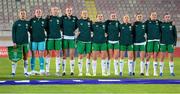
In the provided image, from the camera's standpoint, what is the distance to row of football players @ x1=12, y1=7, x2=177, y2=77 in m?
18.7

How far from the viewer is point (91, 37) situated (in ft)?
63.4

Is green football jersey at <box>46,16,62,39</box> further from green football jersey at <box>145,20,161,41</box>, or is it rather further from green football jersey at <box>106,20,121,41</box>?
green football jersey at <box>145,20,161,41</box>

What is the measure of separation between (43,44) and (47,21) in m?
0.83

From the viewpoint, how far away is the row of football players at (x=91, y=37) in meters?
18.7

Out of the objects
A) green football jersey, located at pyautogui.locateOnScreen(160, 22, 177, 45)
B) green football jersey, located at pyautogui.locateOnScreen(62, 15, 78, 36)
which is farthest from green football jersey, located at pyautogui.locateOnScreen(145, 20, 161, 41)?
green football jersey, located at pyautogui.locateOnScreen(62, 15, 78, 36)

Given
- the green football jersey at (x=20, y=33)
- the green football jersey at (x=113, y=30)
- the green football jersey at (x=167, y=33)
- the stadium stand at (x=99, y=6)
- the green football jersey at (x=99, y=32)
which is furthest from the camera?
the stadium stand at (x=99, y=6)

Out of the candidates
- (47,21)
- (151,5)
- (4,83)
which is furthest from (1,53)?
(151,5)

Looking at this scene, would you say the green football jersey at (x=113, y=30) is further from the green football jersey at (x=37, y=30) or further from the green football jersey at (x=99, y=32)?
the green football jersey at (x=37, y=30)

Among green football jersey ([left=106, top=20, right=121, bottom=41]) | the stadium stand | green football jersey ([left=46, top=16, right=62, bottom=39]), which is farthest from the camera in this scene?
the stadium stand

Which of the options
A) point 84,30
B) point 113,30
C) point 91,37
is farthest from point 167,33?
point 84,30

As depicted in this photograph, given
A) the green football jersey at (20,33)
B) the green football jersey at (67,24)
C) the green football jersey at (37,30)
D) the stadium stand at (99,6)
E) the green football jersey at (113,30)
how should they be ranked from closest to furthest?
1. the green football jersey at (20,33)
2. the green football jersey at (37,30)
3. the green football jersey at (67,24)
4. the green football jersey at (113,30)
5. the stadium stand at (99,6)

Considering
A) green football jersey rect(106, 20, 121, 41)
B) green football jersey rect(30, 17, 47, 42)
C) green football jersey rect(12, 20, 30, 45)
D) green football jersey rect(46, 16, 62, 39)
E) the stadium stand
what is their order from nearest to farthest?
green football jersey rect(12, 20, 30, 45)
green football jersey rect(30, 17, 47, 42)
green football jersey rect(46, 16, 62, 39)
green football jersey rect(106, 20, 121, 41)
the stadium stand

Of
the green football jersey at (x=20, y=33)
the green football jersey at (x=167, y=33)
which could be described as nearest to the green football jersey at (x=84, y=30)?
the green football jersey at (x=20, y=33)

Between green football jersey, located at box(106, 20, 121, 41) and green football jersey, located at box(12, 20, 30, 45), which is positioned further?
→ green football jersey, located at box(106, 20, 121, 41)
